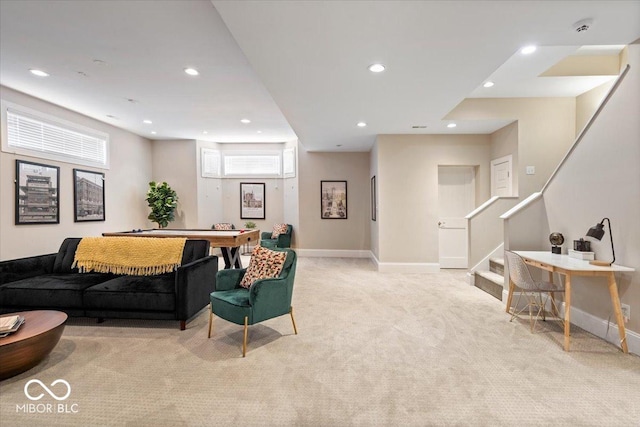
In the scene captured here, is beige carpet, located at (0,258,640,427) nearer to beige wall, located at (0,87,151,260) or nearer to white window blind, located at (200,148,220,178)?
beige wall, located at (0,87,151,260)

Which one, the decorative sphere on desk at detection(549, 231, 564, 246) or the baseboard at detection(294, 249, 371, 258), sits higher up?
the decorative sphere on desk at detection(549, 231, 564, 246)

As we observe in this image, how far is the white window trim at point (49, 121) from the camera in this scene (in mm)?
4434

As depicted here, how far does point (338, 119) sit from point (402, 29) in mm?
2464

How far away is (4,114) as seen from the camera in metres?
4.43

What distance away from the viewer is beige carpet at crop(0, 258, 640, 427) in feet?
6.12

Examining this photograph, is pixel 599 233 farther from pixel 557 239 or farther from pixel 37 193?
pixel 37 193

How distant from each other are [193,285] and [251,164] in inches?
219

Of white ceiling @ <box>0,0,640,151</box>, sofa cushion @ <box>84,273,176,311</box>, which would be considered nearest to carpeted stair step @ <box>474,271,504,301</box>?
white ceiling @ <box>0,0,640,151</box>

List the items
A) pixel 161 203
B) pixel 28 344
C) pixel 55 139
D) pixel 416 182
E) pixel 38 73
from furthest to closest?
pixel 161 203, pixel 416 182, pixel 55 139, pixel 38 73, pixel 28 344

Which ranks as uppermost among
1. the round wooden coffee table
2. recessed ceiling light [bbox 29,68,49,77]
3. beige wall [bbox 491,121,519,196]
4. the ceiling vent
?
recessed ceiling light [bbox 29,68,49,77]

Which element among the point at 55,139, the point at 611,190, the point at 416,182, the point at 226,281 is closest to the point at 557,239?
the point at 611,190

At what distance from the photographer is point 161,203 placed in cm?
704

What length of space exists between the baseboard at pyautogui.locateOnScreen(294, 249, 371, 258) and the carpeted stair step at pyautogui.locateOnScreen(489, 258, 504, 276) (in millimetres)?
3157

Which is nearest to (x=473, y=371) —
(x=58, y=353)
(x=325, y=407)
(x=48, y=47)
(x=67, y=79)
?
(x=325, y=407)
